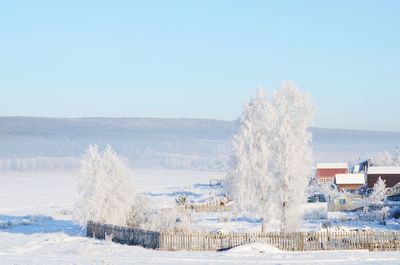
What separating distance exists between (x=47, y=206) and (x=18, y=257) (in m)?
39.2

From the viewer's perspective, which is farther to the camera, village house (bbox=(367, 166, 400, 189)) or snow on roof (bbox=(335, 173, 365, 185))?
snow on roof (bbox=(335, 173, 365, 185))

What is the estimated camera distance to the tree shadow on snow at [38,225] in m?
47.5

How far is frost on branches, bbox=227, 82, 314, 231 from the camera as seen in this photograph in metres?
44.5

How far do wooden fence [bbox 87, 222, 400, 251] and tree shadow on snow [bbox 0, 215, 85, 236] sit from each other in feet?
30.8

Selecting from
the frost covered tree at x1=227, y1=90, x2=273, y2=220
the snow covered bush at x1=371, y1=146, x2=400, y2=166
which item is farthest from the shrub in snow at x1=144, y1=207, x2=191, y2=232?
the snow covered bush at x1=371, y1=146, x2=400, y2=166

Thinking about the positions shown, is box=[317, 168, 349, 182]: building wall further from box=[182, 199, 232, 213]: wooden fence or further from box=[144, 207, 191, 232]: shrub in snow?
box=[144, 207, 191, 232]: shrub in snow

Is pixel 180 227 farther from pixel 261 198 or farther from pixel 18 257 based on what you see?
pixel 18 257

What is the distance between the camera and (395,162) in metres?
114

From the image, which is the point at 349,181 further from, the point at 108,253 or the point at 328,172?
the point at 108,253

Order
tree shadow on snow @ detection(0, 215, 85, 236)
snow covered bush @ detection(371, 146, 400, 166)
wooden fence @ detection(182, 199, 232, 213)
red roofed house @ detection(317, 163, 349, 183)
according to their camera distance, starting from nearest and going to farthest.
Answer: tree shadow on snow @ detection(0, 215, 85, 236), wooden fence @ detection(182, 199, 232, 213), red roofed house @ detection(317, 163, 349, 183), snow covered bush @ detection(371, 146, 400, 166)

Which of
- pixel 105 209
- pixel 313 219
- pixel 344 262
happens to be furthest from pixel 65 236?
pixel 313 219

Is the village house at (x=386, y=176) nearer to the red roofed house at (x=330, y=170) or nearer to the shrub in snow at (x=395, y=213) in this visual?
the red roofed house at (x=330, y=170)

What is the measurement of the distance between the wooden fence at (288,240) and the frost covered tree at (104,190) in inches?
301

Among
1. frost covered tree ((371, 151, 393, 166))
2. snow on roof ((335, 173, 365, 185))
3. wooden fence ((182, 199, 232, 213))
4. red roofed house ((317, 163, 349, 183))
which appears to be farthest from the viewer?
frost covered tree ((371, 151, 393, 166))
